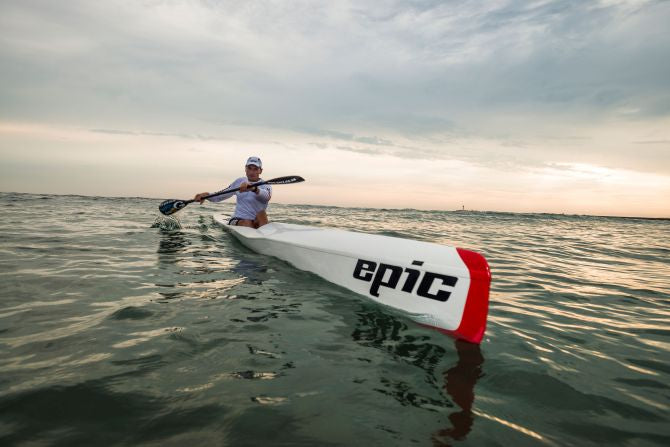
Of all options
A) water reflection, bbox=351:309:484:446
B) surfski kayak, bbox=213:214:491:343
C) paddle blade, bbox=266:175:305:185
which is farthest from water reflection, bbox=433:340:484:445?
paddle blade, bbox=266:175:305:185

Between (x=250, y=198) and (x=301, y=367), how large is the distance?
5609mm

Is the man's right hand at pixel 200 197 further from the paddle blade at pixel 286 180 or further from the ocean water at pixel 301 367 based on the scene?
the ocean water at pixel 301 367

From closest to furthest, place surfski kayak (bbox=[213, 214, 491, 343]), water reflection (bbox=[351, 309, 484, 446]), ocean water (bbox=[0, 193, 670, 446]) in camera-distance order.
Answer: ocean water (bbox=[0, 193, 670, 446]) < water reflection (bbox=[351, 309, 484, 446]) < surfski kayak (bbox=[213, 214, 491, 343])

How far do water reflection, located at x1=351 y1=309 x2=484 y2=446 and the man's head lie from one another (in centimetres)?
464

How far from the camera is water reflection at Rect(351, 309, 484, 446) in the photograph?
1919 mm

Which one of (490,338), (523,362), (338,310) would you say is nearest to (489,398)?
(523,362)

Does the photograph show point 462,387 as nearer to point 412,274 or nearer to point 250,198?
point 412,274

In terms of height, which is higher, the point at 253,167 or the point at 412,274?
the point at 253,167

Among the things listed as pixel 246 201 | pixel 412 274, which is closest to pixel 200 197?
pixel 246 201

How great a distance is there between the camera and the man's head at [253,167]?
7215 millimetres

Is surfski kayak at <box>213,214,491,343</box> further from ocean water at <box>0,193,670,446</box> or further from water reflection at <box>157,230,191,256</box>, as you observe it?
water reflection at <box>157,230,191,256</box>

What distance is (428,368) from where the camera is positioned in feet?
8.09

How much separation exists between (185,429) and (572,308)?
14.1ft

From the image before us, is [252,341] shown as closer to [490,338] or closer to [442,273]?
[442,273]
